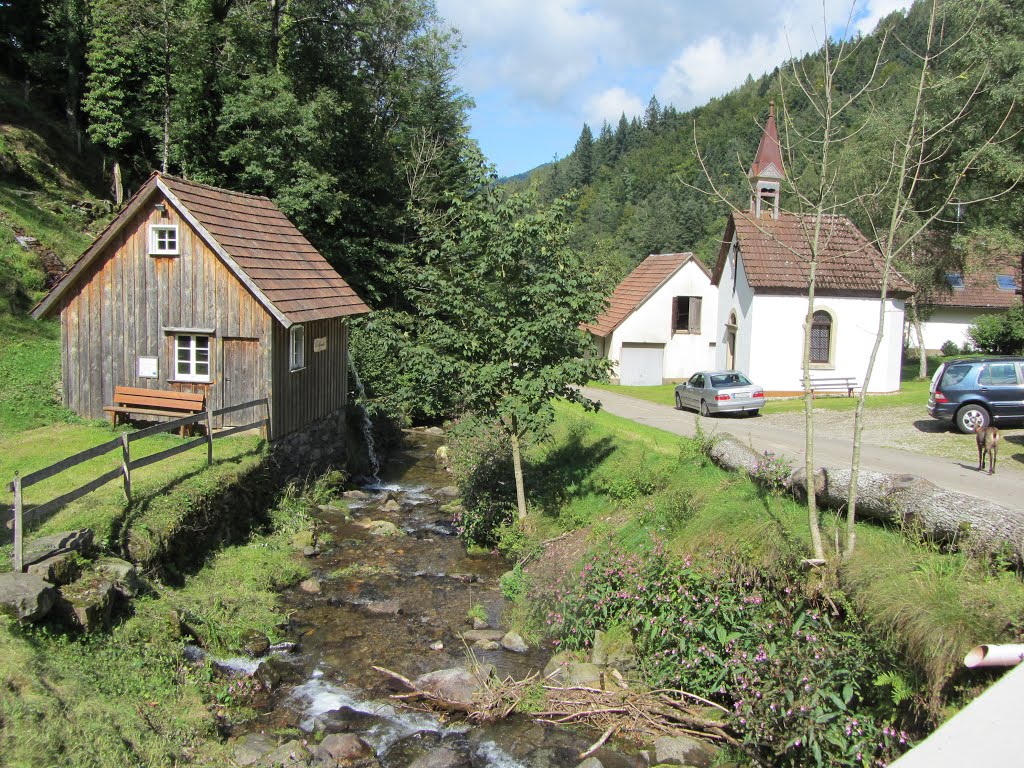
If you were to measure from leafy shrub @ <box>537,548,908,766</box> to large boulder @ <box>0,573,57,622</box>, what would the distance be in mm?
6873

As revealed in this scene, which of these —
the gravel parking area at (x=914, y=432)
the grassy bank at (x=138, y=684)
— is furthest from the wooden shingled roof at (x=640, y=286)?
the grassy bank at (x=138, y=684)

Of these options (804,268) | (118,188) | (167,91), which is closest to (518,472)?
(804,268)

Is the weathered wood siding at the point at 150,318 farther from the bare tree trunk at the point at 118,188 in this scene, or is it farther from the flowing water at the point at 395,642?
the bare tree trunk at the point at 118,188

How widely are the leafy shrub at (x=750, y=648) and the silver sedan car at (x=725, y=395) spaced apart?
47.4ft

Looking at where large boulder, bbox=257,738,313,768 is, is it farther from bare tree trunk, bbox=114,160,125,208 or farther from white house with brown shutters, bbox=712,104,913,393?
bare tree trunk, bbox=114,160,125,208

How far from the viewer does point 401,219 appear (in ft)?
109

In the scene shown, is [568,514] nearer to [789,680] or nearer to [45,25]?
[789,680]

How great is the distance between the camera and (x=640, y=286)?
40.0m

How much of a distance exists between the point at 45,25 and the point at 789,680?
4228 cm

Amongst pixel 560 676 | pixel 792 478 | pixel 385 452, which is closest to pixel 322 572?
pixel 560 676

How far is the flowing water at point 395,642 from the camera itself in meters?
9.17

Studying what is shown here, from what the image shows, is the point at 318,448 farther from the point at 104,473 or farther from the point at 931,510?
the point at 931,510

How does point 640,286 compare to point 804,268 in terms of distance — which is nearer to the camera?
point 804,268

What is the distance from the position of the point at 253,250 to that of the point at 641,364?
25.0 metres
